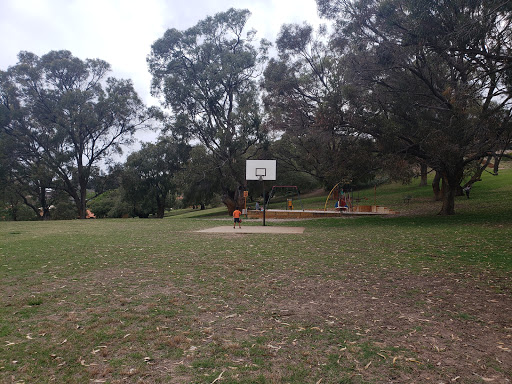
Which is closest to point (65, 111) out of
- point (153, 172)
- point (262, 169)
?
point (153, 172)

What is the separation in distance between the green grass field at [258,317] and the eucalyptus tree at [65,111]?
1034 inches

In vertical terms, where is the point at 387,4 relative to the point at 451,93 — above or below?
above

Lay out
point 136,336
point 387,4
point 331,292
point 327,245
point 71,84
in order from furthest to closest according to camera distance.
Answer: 1. point 71,84
2. point 387,4
3. point 327,245
4. point 331,292
5. point 136,336

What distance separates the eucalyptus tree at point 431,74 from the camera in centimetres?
1203

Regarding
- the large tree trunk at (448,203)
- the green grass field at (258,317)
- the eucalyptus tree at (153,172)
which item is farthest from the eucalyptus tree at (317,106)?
the eucalyptus tree at (153,172)

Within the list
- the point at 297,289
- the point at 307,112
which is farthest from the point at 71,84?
the point at 297,289

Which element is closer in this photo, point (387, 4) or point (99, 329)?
point (99, 329)

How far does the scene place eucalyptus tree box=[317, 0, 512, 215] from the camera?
474 inches

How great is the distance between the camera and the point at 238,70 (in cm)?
2909

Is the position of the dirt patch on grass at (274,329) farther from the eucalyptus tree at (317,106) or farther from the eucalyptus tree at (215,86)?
the eucalyptus tree at (215,86)

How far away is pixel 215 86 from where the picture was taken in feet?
96.4

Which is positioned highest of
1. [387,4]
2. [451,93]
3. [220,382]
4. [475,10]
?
[387,4]

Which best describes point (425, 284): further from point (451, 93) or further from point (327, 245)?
point (451, 93)

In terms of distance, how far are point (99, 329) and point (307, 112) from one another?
678 inches
